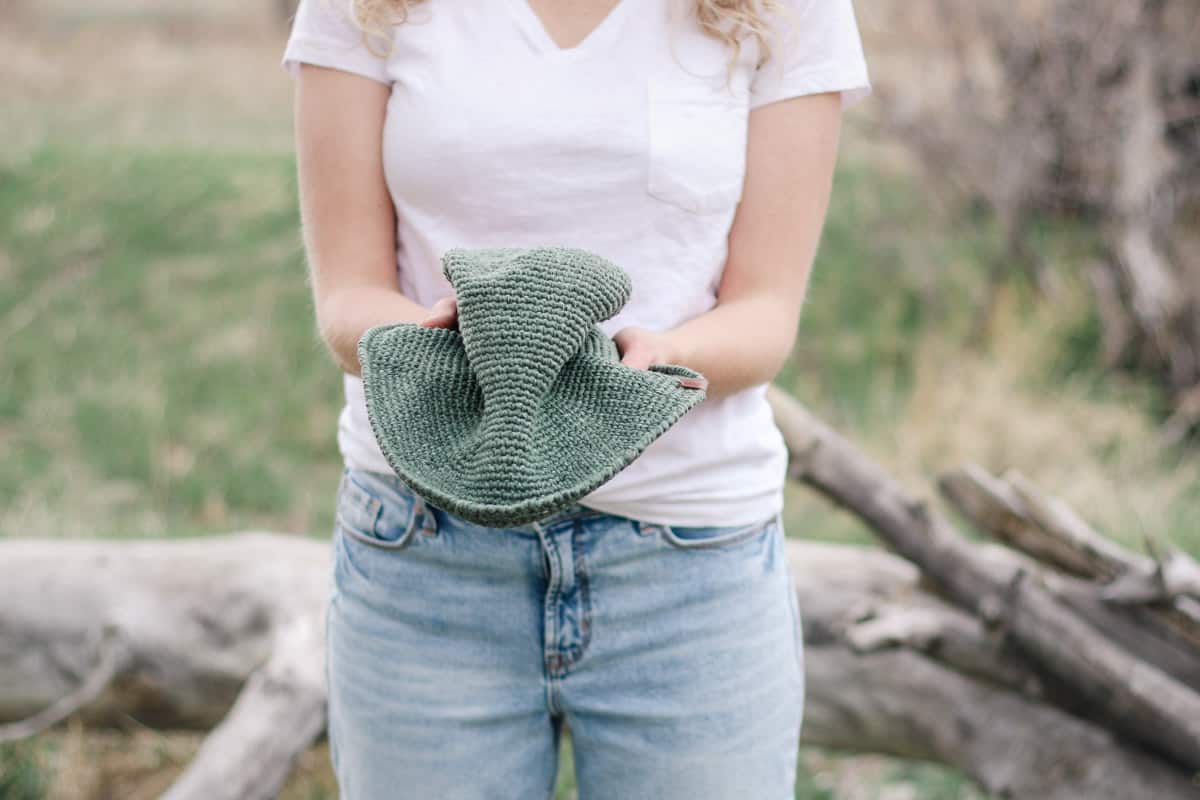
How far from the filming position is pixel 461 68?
4.55 ft

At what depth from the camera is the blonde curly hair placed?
1356 mm

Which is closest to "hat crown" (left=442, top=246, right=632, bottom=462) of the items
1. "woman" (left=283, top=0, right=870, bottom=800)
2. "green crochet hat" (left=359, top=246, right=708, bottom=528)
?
"green crochet hat" (left=359, top=246, right=708, bottom=528)

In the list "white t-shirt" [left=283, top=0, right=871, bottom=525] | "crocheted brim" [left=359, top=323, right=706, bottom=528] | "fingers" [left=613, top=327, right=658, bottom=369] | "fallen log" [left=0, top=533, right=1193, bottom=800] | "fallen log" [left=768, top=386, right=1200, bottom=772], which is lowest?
"fallen log" [left=0, top=533, right=1193, bottom=800]

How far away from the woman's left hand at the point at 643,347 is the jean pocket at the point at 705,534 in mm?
209

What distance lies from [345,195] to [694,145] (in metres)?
0.40

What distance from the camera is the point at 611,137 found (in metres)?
1.37

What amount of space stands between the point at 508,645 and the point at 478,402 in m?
0.33

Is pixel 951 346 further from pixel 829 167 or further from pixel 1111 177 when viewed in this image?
pixel 829 167

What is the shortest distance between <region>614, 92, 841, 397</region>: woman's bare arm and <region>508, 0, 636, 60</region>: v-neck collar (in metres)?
0.19

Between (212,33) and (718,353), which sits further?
(212,33)

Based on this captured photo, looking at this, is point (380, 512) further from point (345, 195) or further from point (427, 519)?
point (345, 195)

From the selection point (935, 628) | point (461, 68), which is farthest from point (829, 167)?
point (935, 628)

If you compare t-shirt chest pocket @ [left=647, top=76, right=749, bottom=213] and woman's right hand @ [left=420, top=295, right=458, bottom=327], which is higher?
t-shirt chest pocket @ [left=647, top=76, right=749, bottom=213]

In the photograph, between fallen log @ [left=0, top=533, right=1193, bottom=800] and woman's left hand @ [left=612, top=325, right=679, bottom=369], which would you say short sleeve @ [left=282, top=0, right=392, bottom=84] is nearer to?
woman's left hand @ [left=612, top=325, right=679, bottom=369]
